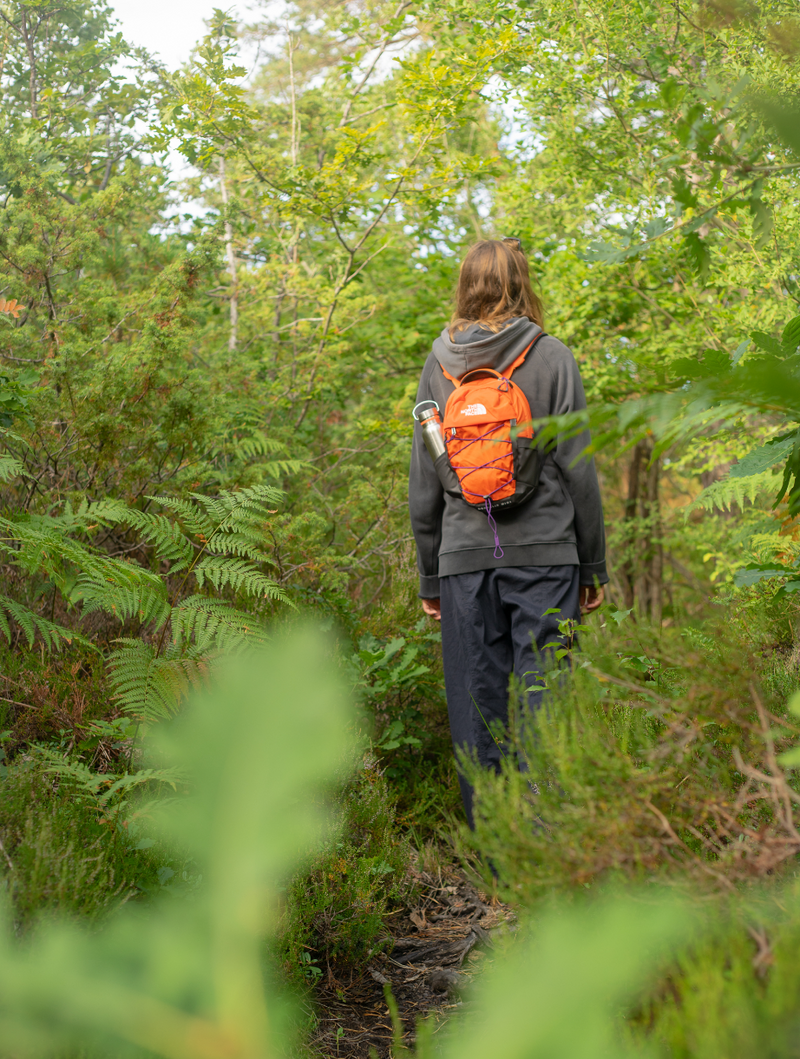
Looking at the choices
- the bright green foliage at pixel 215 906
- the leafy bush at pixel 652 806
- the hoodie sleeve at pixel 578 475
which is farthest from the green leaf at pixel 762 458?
the bright green foliage at pixel 215 906

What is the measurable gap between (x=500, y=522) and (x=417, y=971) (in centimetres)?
159

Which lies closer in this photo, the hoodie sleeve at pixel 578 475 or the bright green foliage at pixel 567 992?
the bright green foliage at pixel 567 992

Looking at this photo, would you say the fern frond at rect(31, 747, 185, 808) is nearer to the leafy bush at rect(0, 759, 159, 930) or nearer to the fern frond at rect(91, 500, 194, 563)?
the leafy bush at rect(0, 759, 159, 930)

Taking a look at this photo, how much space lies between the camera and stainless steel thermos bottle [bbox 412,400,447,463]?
3180mm

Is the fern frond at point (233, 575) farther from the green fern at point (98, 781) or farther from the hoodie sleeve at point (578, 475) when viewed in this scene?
the hoodie sleeve at point (578, 475)

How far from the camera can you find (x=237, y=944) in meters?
0.41

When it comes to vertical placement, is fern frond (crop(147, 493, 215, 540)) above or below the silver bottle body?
below

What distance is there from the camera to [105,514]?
3.11m

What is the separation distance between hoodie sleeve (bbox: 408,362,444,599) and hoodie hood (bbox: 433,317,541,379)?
0.25 metres

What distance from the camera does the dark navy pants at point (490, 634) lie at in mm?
3018

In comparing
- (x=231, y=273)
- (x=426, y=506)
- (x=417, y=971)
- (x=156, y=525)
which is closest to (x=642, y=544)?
(x=231, y=273)

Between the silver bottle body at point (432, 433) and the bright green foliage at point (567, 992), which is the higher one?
the silver bottle body at point (432, 433)

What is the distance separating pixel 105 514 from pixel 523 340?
1.79 meters

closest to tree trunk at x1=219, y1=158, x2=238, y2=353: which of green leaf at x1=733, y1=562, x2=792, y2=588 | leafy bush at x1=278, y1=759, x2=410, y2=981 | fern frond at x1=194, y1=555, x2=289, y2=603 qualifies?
fern frond at x1=194, y1=555, x2=289, y2=603
